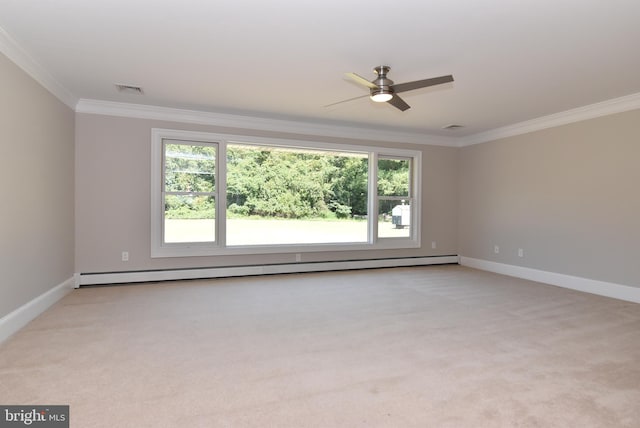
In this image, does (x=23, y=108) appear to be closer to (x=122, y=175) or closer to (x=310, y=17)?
(x=122, y=175)

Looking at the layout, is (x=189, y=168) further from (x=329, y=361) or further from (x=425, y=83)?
(x=329, y=361)

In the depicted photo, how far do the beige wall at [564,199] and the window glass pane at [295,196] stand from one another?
2.17 metres

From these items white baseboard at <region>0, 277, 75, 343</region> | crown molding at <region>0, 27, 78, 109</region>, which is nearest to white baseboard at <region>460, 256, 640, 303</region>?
white baseboard at <region>0, 277, 75, 343</region>

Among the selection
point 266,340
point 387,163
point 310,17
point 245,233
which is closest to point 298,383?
point 266,340

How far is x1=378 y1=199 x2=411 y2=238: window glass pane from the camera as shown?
6332 mm

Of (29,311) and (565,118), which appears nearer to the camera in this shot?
(29,311)

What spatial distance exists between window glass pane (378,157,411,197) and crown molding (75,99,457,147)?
41cm

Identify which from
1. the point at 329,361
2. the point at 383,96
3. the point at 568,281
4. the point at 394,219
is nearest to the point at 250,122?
the point at 383,96

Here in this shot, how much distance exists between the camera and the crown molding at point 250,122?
4637 mm

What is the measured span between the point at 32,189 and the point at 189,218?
6.52 feet

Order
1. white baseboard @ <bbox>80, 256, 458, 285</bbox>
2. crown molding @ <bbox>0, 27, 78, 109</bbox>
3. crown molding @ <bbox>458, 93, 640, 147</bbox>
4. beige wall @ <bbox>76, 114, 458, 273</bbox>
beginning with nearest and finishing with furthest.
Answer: crown molding @ <bbox>0, 27, 78, 109</bbox>
crown molding @ <bbox>458, 93, 640, 147</bbox>
beige wall @ <bbox>76, 114, 458, 273</bbox>
white baseboard @ <bbox>80, 256, 458, 285</bbox>

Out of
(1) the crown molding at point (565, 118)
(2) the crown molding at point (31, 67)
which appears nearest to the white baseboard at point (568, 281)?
(1) the crown molding at point (565, 118)

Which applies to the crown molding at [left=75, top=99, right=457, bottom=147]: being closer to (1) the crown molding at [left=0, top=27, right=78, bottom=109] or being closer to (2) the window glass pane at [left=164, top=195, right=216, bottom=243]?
(1) the crown molding at [left=0, top=27, right=78, bottom=109]

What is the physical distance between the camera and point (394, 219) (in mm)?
6438
